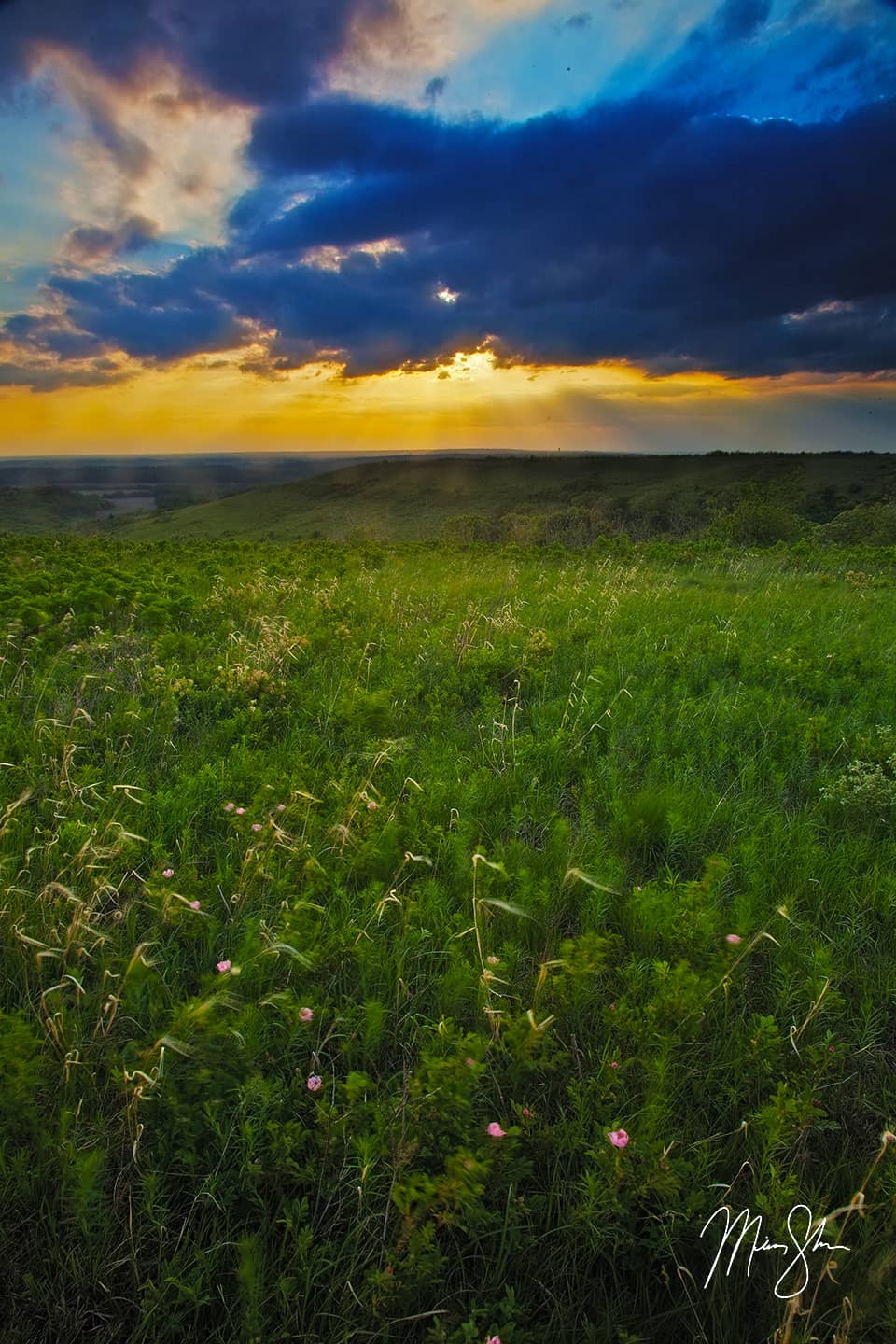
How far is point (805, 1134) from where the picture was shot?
1933mm

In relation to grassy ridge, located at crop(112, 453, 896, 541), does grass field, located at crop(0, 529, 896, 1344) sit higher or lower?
lower

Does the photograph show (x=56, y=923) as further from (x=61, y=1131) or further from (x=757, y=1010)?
(x=757, y=1010)

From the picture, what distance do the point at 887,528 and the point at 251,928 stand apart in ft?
88.3

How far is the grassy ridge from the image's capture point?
5619 cm

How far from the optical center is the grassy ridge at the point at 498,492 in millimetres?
56188

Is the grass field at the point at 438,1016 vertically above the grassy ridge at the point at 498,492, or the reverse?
the grassy ridge at the point at 498,492

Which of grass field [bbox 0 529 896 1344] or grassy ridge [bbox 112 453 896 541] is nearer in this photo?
grass field [bbox 0 529 896 1344]
